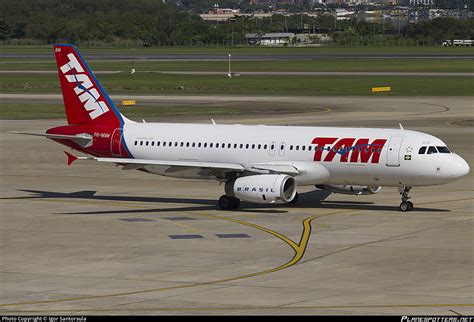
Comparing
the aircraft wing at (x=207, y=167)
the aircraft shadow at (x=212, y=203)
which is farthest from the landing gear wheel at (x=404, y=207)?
the aircraft wing at (x=207, y=167)

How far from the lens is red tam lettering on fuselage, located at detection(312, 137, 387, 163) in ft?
171

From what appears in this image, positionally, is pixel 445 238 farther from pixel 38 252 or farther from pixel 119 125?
pixel 119 125

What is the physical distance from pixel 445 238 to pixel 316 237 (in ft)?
17.5

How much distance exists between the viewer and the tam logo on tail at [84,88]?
5916 centimetres

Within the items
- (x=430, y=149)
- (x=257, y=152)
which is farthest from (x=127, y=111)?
(x=430, y=149)

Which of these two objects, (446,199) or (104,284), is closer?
(104,284)

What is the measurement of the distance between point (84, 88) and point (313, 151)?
1411 cm

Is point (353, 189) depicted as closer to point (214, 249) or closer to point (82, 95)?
point (214, 249)

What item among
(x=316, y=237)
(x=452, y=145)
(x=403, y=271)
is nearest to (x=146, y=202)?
(x=316, y=237)

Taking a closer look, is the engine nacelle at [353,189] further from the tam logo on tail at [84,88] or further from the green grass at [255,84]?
the green grass at [255,84]

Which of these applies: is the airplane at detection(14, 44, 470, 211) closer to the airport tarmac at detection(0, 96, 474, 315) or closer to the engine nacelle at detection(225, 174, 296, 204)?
the engine nacelle at detection(225, 174, 296, 204)

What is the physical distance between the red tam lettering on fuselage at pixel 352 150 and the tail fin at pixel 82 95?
11.5m

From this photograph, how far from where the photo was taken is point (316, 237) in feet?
151

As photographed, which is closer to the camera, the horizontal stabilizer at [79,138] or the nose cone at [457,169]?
the nose cone at [457,169]
